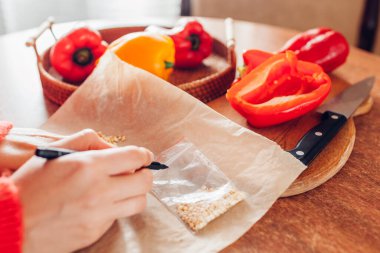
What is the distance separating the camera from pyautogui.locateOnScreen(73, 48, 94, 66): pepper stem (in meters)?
1.19

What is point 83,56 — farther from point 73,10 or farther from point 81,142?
point 73,10

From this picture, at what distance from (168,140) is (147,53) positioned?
38 centimetres

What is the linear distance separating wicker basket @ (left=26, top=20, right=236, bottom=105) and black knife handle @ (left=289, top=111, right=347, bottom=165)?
27 centimetres

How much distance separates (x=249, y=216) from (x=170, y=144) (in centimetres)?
24

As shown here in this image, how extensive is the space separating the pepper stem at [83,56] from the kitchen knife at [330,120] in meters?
0.63

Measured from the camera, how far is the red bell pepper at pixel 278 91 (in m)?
0.95

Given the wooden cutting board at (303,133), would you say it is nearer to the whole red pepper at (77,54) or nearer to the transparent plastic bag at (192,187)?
the transparent plastic bag at (192,187)

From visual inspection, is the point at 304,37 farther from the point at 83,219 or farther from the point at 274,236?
the point at 83,219

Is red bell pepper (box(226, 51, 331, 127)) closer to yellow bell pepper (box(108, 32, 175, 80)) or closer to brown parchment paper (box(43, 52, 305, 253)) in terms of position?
brown parchment paper (box(43, 52, 305, 253))

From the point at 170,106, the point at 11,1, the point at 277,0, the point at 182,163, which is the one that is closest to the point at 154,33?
the point at 170,106

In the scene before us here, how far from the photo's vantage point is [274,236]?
2.28 feet

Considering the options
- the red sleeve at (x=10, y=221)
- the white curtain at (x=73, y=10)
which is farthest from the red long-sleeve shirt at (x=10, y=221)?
the white curtain at (x=73, y=10)

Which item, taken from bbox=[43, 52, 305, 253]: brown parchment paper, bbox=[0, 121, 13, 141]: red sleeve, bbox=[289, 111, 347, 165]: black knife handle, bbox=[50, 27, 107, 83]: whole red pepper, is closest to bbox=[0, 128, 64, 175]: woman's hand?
bbox=[0, 121, 13, 141]: red sleeve

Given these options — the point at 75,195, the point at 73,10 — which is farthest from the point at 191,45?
the point at 73,10
